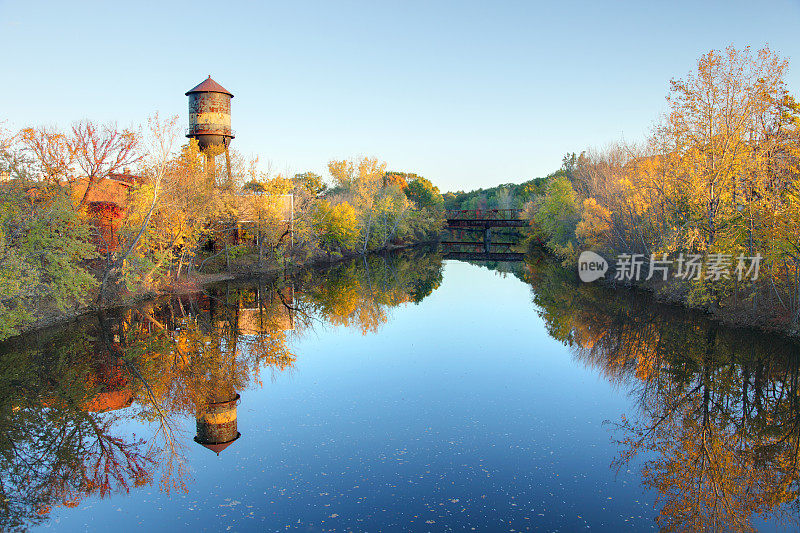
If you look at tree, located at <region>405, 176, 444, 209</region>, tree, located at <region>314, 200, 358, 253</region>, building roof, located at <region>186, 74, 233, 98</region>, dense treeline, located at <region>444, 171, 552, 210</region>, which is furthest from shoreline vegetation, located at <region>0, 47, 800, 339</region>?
dense treeline, located at <region>444, 171, 552, 210</region>

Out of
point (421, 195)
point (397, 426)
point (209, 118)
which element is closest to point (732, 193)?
point (397, 426)

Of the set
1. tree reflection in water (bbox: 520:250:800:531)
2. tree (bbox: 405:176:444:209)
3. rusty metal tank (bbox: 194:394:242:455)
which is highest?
tree (bbox: 405:176:444:209)

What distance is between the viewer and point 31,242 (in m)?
16.5

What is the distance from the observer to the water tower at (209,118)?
33281 millimetres

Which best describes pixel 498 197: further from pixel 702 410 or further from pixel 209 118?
pixel 702 410

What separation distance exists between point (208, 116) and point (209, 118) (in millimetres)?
162

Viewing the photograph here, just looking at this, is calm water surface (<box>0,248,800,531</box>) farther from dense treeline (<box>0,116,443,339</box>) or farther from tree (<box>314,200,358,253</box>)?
tree (<box>314,200,358,253</box>)

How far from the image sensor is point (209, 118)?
1318 inches

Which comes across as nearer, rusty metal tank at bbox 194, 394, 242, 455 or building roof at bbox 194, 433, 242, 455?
building roof at bbox 194, 433, 242, 455

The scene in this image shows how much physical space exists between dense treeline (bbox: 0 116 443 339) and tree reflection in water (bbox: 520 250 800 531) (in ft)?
57.7

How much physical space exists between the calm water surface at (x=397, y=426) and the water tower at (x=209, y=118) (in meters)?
18.2

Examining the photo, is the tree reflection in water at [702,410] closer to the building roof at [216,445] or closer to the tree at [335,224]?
the building roof at [216,445]

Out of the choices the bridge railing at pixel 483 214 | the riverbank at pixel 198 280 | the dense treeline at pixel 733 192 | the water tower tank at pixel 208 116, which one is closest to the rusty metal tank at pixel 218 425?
the riverbank at pixel 198 280

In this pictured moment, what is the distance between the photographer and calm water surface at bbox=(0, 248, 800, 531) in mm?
7070
